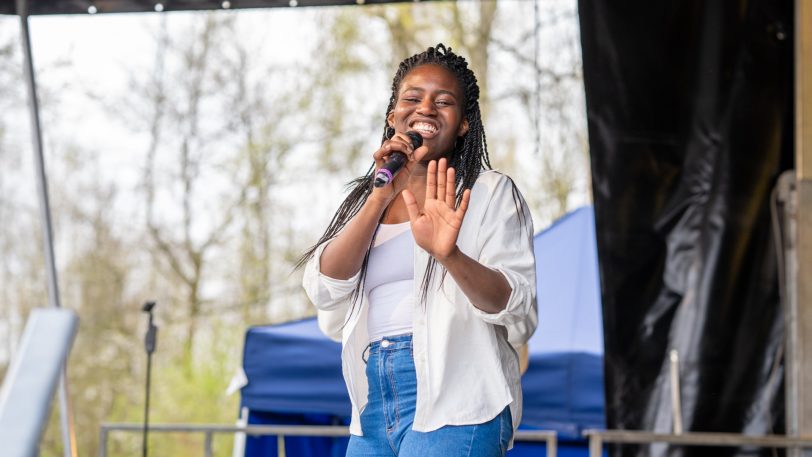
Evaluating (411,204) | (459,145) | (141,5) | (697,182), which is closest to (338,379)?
(141,5)

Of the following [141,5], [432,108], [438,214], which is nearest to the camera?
[438,214]

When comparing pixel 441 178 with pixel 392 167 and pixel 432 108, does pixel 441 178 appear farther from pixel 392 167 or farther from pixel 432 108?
pixel 432 108

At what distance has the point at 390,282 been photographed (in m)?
2.61

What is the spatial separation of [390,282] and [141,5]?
293 cm

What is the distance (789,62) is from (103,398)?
1424 centimetres

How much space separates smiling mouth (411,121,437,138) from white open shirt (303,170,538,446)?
0.54ft

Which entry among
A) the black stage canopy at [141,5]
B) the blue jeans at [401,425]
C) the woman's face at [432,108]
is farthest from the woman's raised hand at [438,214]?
the black stage canopy at [141,5]

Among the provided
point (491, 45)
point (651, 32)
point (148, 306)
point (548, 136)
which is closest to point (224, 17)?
point (491, 45)

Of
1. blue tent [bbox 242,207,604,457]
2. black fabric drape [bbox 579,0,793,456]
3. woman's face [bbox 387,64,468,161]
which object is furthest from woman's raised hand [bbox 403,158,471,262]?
blue tent [bbox 242,207,604,457]

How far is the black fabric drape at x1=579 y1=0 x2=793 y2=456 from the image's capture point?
4.57 metres

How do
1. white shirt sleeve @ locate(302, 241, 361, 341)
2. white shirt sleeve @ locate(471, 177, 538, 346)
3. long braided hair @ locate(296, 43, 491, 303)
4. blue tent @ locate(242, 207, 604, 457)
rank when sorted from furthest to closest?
1. blue tent @ locate(242, 207, 604, 457)
2. long braided hair @ locate(296, 43, 491, 303)
3. white shirt sleeve @ locate(302, 241, 361, 341)
4. white shirt sleeve @ locate(471, 177, 538, 346)

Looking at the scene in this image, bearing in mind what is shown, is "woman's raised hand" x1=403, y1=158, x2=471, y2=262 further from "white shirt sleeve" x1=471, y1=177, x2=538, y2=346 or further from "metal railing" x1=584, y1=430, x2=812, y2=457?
"metal railing" x1=584, y1=430, x2=812, y2=457

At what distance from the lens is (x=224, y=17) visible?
16906mm

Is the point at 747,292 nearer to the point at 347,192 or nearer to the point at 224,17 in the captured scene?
the point at 347,192
